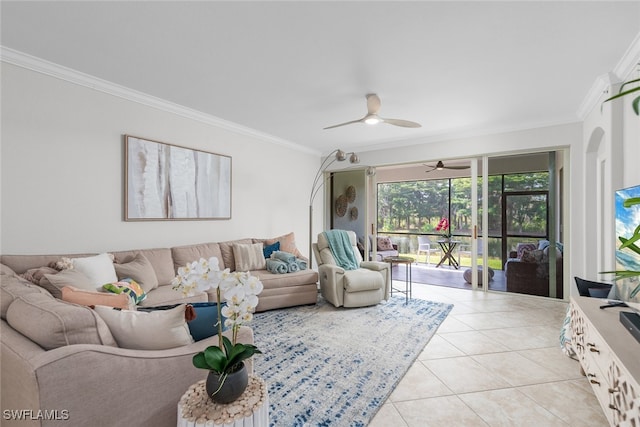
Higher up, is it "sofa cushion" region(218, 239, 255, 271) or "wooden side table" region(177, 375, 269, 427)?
"sofa cushion" region(218, 239, 255, 271)

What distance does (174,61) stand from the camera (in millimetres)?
2621

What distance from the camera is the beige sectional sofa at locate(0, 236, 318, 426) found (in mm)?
975

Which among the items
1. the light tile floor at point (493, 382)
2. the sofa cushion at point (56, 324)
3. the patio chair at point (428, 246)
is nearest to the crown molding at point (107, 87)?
the sofa cushion at point (56, 324)

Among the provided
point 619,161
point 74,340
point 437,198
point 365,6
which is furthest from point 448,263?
point 74,340

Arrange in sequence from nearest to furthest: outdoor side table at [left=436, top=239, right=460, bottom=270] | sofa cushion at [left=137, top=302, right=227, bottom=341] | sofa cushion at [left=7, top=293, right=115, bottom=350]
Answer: sofa cushion at [left=7, top=293, right=115, bottom=350]
sofa cushion at [left=137, top=302, right=227, bottom=341]
outdoor side table at [left=436, top=239, right=460, bottom=270]

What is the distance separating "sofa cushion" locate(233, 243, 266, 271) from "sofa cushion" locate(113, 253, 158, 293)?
3.59 feet

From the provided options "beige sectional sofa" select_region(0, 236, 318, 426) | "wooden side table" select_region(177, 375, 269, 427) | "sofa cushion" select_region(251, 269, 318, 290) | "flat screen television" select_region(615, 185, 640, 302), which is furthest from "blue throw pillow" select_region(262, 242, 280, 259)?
"flat screen television" select_region(615, 185, 640, 302)

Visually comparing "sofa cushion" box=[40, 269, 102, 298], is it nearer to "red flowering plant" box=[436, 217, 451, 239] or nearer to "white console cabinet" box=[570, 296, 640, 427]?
"white console cabinet" box=[570, 296, 640, 427]

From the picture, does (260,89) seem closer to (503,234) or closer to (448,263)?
(503,234)

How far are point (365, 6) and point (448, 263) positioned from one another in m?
6.34

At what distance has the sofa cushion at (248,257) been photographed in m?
3.96

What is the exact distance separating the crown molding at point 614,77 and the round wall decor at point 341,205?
401 centimetres

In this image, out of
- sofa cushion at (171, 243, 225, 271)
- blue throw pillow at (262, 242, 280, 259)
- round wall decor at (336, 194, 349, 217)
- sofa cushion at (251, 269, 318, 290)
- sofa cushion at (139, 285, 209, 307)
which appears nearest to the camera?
sofa cushion at (139, 285, 209, 307)

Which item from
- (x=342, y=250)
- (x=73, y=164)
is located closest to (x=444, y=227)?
(x=342, y=250)
